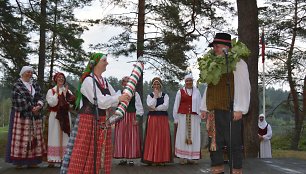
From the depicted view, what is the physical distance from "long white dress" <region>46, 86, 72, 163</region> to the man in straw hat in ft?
11.9

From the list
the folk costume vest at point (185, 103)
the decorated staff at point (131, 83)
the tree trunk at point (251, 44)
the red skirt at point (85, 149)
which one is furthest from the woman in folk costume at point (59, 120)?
the tree trunk at point (251, 44)

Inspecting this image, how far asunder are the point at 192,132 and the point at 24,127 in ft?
10.4

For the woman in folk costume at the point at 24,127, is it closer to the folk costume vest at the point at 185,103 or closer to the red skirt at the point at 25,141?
the red skirt at the point at 25,141

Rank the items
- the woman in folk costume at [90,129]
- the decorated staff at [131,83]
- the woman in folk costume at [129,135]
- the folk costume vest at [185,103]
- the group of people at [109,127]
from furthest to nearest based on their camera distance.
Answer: the folk costume vest at [185,103]
the woman in folk costume at [129,135]
the group of people at [109,127]
the woman in folk costume at [90,129]
the decorated staff at [131,83]

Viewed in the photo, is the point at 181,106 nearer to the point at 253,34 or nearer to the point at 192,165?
the point at 192,165

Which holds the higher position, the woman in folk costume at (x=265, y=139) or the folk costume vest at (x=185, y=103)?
the folk costume vest at (x=185, y=103)

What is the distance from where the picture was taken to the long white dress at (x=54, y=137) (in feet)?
24.9

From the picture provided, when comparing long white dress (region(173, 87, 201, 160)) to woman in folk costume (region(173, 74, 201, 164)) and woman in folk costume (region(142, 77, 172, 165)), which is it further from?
woman in folk costume (region(142, 77, 172, 165))

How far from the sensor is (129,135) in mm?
8344

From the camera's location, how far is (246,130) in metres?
10.0

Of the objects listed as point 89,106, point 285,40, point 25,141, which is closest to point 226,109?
point 89,106

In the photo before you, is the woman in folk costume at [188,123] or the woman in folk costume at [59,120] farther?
the woman in folk costume at [188,123]

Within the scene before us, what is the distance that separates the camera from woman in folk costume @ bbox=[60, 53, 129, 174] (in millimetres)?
4164

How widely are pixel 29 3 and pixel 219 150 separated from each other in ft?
37.0
